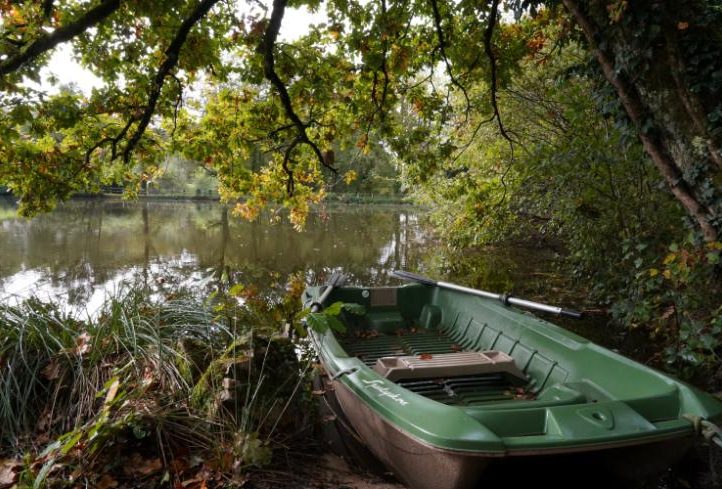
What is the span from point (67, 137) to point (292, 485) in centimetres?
450

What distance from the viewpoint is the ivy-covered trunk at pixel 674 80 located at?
385 centimetres

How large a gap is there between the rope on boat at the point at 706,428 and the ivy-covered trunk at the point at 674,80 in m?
1.90

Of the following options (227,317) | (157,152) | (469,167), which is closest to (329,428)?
(227,317)

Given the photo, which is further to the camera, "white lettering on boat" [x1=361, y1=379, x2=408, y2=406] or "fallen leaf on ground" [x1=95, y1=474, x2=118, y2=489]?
"white lettering on boat" [x1=361, y1=379, x2=408, y2=406]

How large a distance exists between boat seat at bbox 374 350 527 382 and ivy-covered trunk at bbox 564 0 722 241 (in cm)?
206

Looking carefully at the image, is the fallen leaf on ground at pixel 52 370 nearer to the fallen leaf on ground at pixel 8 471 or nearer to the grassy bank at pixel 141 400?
the grassy bank at pixel 141 400

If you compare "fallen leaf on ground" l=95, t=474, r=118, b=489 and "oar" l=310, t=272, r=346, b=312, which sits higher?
"oar" l=310, t=272, r=346, b=312

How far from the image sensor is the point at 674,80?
4008 millimetres

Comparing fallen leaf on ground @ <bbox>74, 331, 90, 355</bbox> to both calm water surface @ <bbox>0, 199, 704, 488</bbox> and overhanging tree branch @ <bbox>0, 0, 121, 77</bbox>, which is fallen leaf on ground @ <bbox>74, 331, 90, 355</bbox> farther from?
calm water surface @ <bbox>0, 199, 704, 488</bbox>

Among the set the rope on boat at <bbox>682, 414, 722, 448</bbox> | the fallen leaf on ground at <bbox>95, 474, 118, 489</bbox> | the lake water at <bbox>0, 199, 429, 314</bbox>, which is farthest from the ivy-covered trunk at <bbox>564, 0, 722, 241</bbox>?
the lake water at <bbox>0, 199, 429, 314</bbox>

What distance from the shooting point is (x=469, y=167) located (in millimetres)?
11102

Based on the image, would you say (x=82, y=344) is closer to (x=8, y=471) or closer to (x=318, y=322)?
(x=8, y=471)

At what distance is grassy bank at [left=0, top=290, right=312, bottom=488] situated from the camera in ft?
8.88

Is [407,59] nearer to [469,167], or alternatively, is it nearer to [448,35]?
[448,35]
